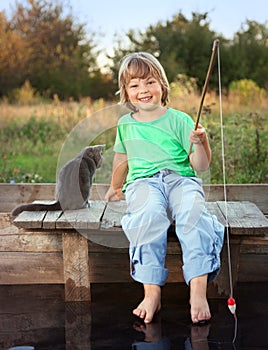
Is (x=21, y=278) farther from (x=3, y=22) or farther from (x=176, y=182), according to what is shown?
(x=3, y=22)

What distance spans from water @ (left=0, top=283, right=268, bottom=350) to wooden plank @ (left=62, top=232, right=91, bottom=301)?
0.06m

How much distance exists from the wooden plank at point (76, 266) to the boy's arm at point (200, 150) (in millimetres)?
665

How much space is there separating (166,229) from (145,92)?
0.73 meters

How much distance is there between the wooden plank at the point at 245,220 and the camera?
261cm

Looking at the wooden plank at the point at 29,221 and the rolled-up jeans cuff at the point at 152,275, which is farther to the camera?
the wooden plank at the point at 29,221

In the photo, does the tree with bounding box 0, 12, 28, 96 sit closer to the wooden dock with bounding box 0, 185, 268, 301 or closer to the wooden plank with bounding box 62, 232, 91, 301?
the wooden dock with bounding box 0, 185, 268, 301

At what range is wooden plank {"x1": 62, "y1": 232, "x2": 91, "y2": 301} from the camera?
278 centimetres

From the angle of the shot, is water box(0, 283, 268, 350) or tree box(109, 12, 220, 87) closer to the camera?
water box(0, 283, 268, 350)

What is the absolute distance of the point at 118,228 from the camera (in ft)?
8.82

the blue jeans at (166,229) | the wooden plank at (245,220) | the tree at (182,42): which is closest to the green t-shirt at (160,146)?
the blue jeans at (166,229)

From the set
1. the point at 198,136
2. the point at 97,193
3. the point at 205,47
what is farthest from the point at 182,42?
the point at 198,136

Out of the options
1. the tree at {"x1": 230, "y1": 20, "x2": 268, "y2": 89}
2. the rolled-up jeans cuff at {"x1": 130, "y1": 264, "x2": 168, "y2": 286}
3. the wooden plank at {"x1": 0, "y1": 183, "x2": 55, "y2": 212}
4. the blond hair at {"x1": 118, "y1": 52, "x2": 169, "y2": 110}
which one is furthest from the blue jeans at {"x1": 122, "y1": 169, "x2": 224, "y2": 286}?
the tree at {"x1": 230, "y1": 20, "x2": 268, "y2": 89}

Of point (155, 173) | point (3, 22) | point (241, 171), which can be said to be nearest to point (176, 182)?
point (155, 173)

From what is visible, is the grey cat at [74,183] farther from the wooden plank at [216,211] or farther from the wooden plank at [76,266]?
the wooden plank at [216,211]
